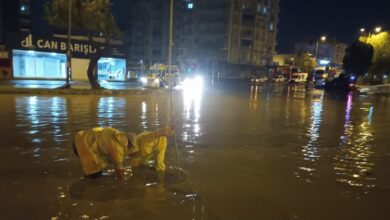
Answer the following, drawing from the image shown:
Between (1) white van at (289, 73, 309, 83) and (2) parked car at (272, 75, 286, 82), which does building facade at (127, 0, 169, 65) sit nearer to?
(2) parked car at (272, 75, 286, 82)

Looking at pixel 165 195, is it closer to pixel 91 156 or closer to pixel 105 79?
pixel 91 156

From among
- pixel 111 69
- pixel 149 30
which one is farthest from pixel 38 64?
pixel 149 30

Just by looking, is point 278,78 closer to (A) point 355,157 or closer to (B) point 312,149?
(B) point 312,149

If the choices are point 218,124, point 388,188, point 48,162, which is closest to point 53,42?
point 218,124

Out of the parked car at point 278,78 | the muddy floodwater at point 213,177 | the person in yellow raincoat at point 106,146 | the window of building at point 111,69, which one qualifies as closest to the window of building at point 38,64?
the window of building at point 111,69

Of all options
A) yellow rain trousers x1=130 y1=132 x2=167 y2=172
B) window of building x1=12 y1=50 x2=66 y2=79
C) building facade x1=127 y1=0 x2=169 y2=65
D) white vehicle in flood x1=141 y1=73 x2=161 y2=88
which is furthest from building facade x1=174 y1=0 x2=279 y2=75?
yellow rain trousers x1=130 y1=132 x2=167 y2=172

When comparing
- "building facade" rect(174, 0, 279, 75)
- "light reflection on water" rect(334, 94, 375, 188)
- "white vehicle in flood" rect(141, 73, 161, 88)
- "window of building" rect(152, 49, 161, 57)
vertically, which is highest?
"building facade" rect(174, 0, 279, 75)

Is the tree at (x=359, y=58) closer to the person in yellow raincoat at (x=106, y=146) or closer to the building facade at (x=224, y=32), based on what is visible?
the building facade at (x=224, y=32)

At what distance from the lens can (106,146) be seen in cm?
628

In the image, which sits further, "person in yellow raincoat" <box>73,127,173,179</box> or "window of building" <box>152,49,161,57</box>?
"window of building" <box>152,49,161,57</box>

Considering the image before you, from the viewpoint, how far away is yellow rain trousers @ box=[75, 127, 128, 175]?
626 centimetres

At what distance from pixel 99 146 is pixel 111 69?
44668mm

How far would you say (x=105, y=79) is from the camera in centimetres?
4881

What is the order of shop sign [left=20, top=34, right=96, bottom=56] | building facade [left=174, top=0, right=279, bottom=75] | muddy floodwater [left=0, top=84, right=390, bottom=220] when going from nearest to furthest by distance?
1. muddy floodwater [left=0, top=84, right=390, bottom=220]
2. shop sign [left=20, top=34, right=96, bottom=56]
3. building facade [left=174, top=0, right=279, bottom=75]
